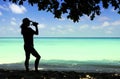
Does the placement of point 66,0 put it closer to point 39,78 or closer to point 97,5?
point 97,5

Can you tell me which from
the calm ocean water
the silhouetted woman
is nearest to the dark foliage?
the silhouetted woman

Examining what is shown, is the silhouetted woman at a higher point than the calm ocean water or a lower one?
higher

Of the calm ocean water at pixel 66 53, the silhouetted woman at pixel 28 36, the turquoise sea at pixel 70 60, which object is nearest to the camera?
the silhouetted woman at pixel 28 36

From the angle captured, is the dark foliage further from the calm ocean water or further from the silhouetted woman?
the calm ocean water

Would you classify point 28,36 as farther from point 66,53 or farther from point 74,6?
point 66,53

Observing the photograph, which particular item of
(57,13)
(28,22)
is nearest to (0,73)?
(28,22)

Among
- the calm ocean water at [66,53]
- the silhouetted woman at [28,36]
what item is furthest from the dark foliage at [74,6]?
the calm ocean water at [66,53]

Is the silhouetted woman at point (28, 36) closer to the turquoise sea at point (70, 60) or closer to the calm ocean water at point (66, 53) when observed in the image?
the turquoise sea at point (70, 60)

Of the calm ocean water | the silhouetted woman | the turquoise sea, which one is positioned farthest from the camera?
the calm ocean water

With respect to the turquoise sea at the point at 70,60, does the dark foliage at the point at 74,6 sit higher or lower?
higher

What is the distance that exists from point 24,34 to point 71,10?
197 centimetres

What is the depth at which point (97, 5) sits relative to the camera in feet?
48.0

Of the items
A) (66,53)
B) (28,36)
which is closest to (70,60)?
(66,53)

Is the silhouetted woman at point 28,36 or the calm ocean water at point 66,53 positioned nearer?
the silhouetted woman at point 28,36
